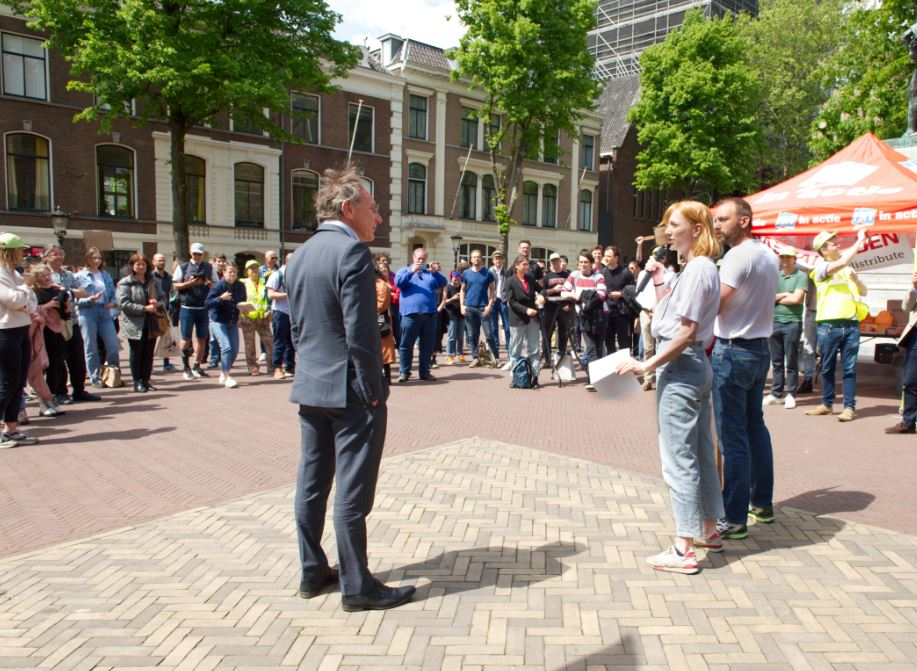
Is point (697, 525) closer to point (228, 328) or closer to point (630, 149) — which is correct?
point (228, 328)

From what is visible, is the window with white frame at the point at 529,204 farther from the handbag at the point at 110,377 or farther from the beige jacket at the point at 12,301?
the beige jacket at the point at 12,301

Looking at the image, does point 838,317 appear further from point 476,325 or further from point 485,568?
point 476,325

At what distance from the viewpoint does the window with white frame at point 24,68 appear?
21703 mm

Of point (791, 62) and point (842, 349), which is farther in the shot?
point (791, 62)

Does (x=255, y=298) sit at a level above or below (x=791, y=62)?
below

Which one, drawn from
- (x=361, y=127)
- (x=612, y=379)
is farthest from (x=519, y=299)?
(x=361, y=127)

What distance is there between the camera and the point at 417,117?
32.6m

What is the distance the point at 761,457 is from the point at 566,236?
3611cm

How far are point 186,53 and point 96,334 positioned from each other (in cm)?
1208

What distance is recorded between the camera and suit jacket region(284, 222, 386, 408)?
9.68 ft

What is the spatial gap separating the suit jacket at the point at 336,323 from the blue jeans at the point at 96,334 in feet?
24.2

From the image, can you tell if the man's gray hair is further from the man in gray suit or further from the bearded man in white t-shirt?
the bearded man in white t-shirt

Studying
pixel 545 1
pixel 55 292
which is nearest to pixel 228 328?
pixel 55 292

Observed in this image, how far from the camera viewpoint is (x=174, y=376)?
10.6 metres
